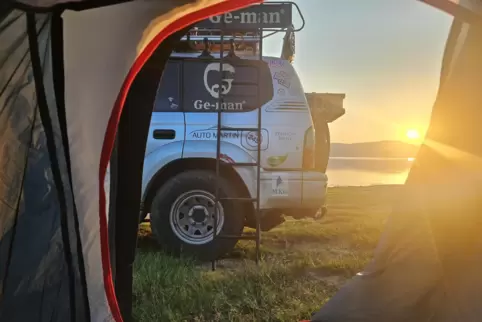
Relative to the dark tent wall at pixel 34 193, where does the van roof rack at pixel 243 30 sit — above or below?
above

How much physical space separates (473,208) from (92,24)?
1.43 m

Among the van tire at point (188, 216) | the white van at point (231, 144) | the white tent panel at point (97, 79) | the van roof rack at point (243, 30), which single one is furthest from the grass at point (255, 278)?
the van roof rack at point (243, 30)

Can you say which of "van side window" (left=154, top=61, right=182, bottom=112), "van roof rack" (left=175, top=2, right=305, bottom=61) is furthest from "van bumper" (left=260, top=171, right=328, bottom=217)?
"van roof rack" (left=175, top=2, right=305, bottom=61)

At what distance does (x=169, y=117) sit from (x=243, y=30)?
104cm

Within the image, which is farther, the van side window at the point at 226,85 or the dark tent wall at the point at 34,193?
the van side window at the point at 226,85

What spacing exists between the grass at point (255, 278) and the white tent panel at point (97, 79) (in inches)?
66.7

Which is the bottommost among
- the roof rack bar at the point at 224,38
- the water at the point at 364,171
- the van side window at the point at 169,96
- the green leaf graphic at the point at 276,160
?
the water at the point at 364,171

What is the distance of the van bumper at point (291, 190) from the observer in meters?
5.87

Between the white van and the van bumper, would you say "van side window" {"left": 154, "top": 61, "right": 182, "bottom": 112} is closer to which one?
the white van

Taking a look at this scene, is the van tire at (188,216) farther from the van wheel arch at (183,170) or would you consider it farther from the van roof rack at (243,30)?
the van roof rack at (243,30)

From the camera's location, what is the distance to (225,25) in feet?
18.7

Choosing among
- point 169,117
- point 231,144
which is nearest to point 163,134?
point 169,117

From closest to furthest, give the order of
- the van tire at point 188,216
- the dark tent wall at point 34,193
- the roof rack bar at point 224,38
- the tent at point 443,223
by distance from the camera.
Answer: the dark tent wall at point 34,193 → the tent at point 443,223 → the van tire at point 188,216 → the roof rack bar at point 224,38

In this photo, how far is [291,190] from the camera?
5898 mm
